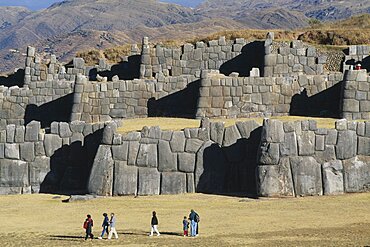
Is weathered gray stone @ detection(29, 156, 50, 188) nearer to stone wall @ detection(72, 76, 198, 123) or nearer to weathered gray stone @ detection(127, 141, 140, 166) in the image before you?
weathered gray stone @ detection(127, 141, 140, 166)

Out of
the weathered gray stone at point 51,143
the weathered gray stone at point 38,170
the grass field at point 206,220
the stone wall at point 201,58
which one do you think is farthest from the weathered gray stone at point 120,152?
the stone wall at point 201,58

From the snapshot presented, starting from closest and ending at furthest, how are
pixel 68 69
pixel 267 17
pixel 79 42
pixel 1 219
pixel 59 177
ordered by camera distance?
pixel 1 219
pixel 59 177
pixel 68 69
pixel 79 42
pixel 267 17

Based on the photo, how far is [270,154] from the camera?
95.4 feet

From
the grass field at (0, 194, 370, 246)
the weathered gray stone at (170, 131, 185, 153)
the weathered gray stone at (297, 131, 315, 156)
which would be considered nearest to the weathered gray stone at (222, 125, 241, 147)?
the weathered gray stone at (170, 131, 185, 153)

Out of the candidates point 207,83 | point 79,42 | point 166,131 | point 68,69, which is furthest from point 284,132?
point 79,42

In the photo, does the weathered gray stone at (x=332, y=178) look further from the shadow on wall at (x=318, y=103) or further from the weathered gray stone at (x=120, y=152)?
the weathered gray stone at (x=120, y=152)

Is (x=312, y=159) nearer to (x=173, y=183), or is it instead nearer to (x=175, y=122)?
(x=173, y=183)

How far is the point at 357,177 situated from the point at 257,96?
8.68m

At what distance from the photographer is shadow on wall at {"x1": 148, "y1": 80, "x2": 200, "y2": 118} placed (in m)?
38.2

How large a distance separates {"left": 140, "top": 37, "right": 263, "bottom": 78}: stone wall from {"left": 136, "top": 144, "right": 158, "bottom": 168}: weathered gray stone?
13778 millimetres

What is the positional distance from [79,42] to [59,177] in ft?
415

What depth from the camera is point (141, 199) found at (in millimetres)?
30250

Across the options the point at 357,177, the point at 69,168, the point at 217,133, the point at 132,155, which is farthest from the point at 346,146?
the point at 69,168

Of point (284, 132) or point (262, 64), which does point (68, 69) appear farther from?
point (284, 132)
